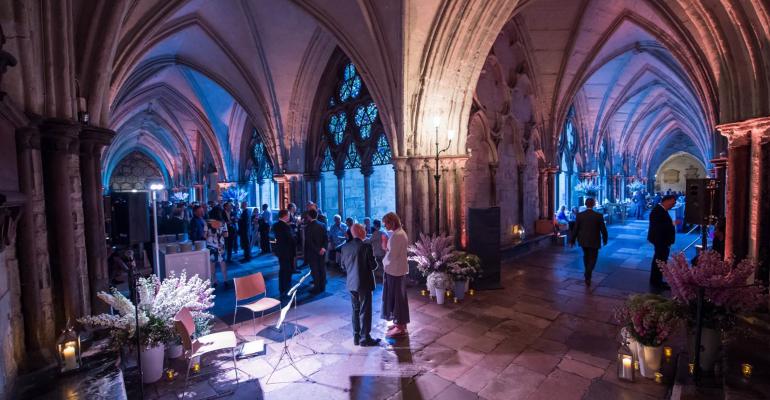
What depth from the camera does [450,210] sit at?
754cm

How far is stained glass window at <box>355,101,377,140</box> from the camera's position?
10.5m

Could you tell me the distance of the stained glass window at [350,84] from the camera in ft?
35.6

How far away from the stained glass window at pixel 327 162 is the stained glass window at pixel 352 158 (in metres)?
0.77

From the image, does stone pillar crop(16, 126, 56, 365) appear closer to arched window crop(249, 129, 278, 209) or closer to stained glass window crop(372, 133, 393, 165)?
stained glass window crop(372, 133, 393, 165)

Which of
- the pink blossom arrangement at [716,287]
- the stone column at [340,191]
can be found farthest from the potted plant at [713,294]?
the stone column at [340,191]

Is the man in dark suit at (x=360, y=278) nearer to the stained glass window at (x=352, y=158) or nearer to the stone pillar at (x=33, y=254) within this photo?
the stone pillar at (x=33, y=254)

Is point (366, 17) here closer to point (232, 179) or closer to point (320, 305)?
point (320, 305)

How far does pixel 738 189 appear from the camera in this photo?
461 centimetres

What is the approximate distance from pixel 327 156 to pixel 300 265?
436cm

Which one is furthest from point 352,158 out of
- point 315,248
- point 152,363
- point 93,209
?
point 152,363

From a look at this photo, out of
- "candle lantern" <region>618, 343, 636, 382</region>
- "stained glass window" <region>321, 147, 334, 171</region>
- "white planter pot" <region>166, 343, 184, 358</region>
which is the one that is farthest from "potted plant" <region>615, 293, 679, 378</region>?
"stained glass window" <region>321, 147, 334, 171</region>

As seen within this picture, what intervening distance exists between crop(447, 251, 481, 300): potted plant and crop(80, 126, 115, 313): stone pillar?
4.80 m

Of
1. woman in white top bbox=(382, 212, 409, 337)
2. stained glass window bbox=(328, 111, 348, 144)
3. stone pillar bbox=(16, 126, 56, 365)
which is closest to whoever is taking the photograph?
stone pillar bbox=(16, 126, 56, 365)

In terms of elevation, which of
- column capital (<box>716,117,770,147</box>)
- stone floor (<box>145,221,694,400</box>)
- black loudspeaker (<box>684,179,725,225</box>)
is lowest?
stone floor (<box>145,221,694,400</box>)
